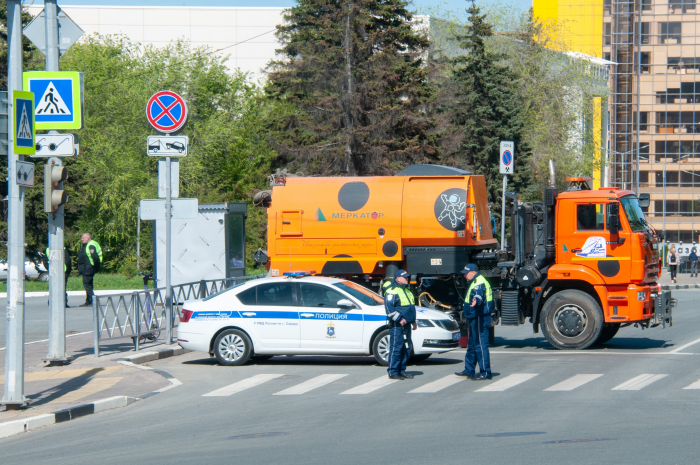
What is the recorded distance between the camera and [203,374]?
1306cm

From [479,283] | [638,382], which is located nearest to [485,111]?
[479,283]

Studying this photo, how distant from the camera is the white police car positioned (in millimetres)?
13234

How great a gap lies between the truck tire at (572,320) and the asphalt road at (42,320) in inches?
392

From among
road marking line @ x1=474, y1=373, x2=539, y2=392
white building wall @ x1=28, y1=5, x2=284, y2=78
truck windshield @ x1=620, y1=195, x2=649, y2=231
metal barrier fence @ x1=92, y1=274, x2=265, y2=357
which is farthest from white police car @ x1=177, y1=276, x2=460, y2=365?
white building wall @ x1=28, y1=5, x2=284, y2=78

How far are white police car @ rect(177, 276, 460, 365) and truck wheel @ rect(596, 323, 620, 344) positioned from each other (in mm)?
4029

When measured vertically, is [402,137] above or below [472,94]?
below

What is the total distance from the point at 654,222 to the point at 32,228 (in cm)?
6926

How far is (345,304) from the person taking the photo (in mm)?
13312

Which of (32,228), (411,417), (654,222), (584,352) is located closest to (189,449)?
(411,417)

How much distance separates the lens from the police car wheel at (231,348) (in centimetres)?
1366

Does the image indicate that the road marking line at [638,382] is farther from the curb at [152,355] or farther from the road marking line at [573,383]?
the curb at [152,355]

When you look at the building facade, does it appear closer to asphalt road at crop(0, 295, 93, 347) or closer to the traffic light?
asphalt road at crop(0, 295, 93, 347)

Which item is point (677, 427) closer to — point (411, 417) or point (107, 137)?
point (411, 417)

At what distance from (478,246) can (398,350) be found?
14.5 ft
